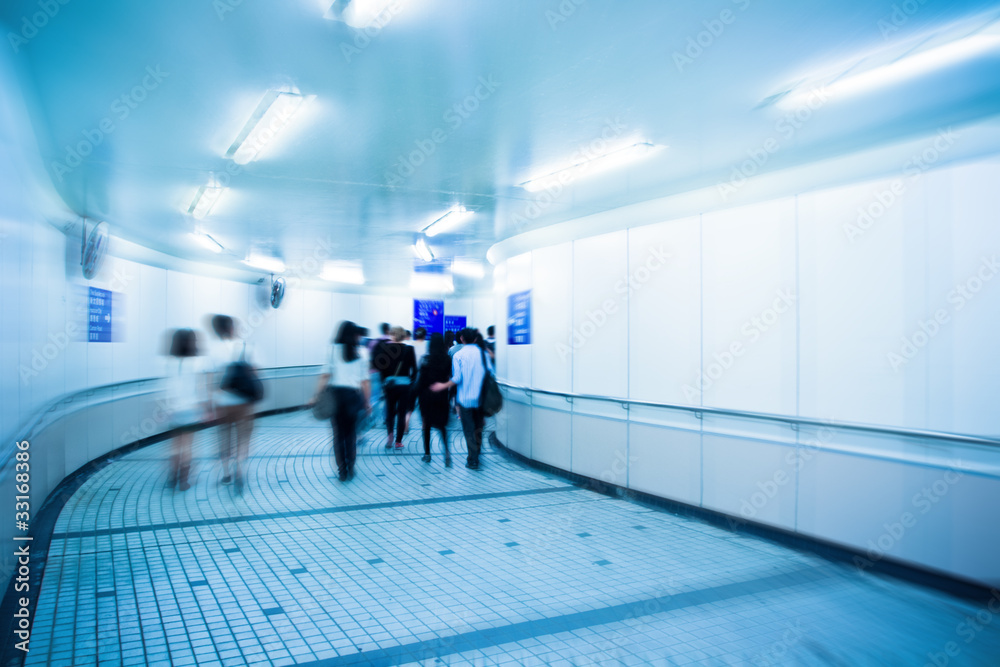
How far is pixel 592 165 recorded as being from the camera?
5.12 metres

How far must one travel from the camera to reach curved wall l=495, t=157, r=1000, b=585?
3.78 metres

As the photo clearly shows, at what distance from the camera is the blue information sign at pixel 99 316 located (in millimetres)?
6945

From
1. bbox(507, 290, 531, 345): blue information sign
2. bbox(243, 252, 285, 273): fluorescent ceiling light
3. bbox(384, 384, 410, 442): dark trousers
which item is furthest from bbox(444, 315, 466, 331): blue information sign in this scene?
bbox(507, 290, 531, 345): blue information sign

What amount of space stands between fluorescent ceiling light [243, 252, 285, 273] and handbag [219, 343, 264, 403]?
15.5 ft

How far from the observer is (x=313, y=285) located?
46.1 feet

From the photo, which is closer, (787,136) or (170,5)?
(170,5)

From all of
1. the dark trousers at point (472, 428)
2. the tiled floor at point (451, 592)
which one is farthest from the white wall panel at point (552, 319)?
the tiled floor at point (451, 592)

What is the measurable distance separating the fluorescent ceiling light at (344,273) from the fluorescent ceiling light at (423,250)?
1.86 metres

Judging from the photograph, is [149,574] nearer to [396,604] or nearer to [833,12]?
[396,604]

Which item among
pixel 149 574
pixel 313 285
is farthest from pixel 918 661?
pixel 313 285

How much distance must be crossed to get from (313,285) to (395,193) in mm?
8524

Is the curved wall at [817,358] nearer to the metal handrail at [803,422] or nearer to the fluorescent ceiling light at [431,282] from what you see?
the metal handrail at [803,422]

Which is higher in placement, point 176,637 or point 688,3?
point 688,3

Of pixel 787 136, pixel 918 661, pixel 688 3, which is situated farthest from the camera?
pixel 787 136
